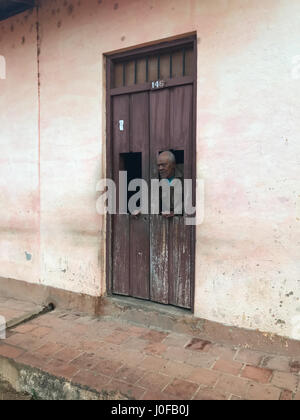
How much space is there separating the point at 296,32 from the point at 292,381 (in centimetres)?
295

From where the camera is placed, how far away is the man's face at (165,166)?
12.3ft

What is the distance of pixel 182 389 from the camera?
8.93 feet

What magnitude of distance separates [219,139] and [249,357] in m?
2.09

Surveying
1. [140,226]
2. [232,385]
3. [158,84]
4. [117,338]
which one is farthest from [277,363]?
[158,84]

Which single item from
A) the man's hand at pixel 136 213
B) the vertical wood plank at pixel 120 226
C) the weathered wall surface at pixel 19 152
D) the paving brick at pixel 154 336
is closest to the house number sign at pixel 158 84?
the vertical wood plank at pixel 120 226

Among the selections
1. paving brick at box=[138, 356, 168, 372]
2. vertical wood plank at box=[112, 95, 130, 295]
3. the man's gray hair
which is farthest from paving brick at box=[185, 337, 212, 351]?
the man's gray hair

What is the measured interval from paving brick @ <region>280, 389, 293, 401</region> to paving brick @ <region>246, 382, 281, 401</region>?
3 cm

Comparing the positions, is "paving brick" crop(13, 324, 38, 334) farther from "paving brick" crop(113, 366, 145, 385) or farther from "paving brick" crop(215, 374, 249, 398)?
Answer: "paving brick" crop(215, 374, 249, 398)

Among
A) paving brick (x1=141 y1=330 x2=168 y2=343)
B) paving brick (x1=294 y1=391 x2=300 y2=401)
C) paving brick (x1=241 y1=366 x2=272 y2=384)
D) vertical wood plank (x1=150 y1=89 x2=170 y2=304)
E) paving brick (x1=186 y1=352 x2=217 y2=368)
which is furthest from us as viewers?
vertical wood plank (x1=150 y1=89 x2=170 y2=304)

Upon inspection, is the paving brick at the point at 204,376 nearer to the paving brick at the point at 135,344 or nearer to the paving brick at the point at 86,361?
the paving brick at the point at 135,344

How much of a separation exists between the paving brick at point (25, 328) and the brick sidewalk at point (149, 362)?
0.01 meters

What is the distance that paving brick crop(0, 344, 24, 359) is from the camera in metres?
3.33

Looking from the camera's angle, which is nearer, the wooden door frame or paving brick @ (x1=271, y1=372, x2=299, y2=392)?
paving brick @ (x1=271, y1=372, x2=299, y2=392)
